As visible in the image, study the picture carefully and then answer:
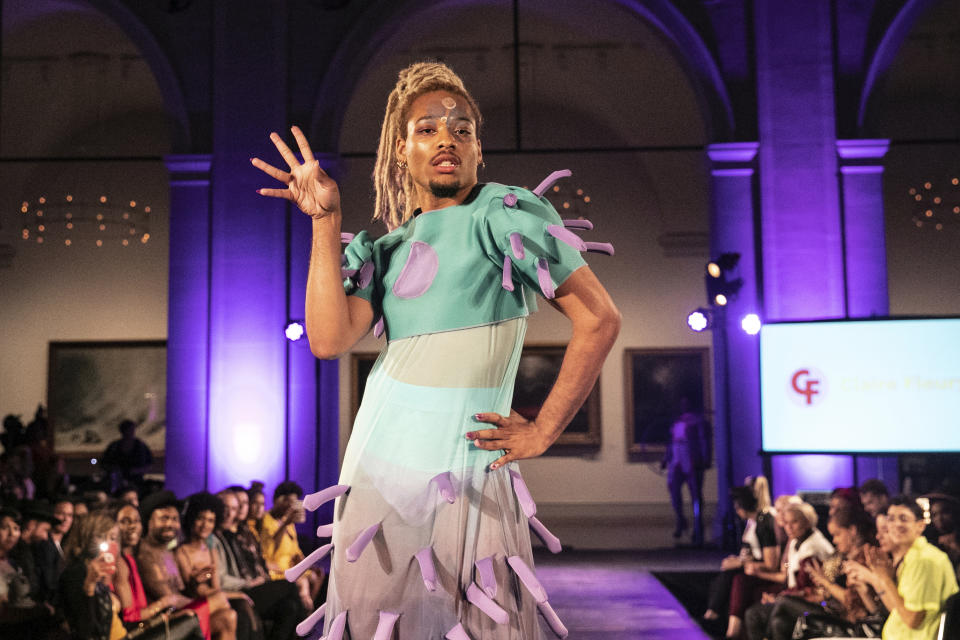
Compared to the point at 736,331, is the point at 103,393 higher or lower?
lower

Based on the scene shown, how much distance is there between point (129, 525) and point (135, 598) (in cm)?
39

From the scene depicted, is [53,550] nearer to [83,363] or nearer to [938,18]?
[83,363]

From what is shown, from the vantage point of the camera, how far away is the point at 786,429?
27.0ft

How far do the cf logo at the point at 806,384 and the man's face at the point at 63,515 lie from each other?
5.34m

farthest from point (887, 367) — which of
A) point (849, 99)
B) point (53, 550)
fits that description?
point (53, 550)

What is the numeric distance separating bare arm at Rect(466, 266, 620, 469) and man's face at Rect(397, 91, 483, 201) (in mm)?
257

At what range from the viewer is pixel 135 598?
4.74m

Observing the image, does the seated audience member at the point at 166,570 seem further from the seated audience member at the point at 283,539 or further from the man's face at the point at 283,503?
the man's face at the point at 283,503

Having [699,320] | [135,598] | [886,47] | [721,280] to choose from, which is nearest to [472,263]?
[135,598]

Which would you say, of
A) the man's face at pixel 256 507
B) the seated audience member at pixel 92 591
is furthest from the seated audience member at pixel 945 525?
the man's face at pixel 256 507

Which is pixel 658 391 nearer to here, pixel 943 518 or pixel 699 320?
pixel 699 320

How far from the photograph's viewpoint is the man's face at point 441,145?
1.64 metres

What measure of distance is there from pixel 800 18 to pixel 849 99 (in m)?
0.91

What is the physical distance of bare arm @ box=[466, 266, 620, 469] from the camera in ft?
5.04
